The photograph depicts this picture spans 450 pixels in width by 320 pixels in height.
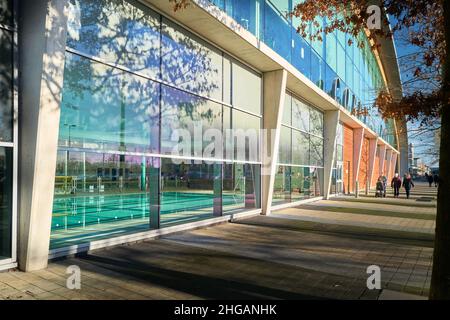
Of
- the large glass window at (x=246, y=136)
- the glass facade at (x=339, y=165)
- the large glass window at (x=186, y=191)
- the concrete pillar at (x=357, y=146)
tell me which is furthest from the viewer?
the concrete pillar at (x=357, y=146)

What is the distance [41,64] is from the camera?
644cm

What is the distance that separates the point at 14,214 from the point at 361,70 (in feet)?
103

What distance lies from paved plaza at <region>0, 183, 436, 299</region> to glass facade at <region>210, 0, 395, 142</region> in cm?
289

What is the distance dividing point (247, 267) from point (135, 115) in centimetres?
488

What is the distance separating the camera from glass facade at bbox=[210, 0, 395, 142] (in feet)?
41.0

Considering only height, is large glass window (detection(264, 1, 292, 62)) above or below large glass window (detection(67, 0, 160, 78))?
above

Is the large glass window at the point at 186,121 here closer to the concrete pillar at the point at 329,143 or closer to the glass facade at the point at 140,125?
the glass facade at the point at 140,125

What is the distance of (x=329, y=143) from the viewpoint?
2503 cm

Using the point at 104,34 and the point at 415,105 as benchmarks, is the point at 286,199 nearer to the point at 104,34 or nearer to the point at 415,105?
the point at 104,34

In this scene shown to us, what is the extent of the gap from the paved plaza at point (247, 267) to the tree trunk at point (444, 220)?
1.37m

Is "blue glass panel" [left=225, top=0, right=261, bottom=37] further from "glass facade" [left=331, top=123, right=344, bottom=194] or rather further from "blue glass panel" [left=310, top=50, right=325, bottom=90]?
"glass facade" [left=331, top=123, right=344, bottom=194]

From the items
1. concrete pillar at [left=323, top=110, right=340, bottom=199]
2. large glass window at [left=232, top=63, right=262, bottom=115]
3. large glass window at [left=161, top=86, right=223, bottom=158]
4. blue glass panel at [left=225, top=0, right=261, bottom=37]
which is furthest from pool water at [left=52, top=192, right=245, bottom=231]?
concrete pillar at [left=323, top=110, right=340, bottom=199]

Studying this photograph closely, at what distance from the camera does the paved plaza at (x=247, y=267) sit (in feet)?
18.7

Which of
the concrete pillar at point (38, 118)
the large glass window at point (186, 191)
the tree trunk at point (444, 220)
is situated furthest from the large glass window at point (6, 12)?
the tree trunk at point (444, 220)
